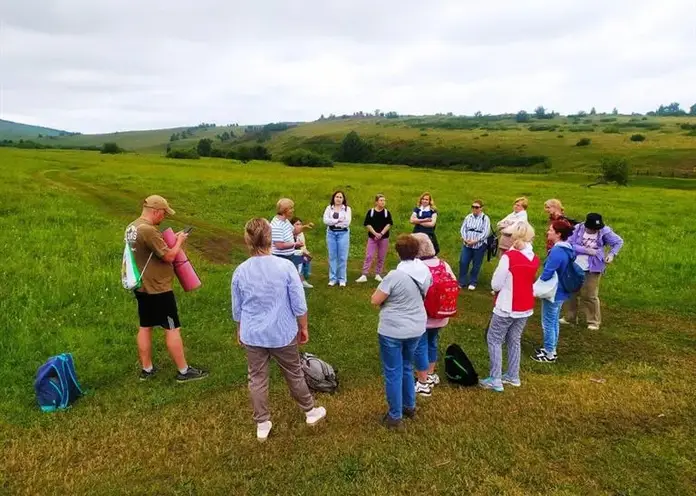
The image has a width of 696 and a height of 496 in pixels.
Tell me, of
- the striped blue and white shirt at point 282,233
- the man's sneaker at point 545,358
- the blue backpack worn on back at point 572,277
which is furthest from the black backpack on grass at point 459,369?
the striped blue and white shirt at point 282,233

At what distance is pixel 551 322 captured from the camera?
28.7 feet

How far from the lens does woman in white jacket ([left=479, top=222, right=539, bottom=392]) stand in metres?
7.09

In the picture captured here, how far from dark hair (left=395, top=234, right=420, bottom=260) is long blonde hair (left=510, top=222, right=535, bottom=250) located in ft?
5.86

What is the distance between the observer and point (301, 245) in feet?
40.1

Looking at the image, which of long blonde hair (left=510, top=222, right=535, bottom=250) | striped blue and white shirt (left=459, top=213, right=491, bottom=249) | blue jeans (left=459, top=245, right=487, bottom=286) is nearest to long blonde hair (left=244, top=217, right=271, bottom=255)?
long blonde hair (left=510, top=222, right=535, bottom=250)

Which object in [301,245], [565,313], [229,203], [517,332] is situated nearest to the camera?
[517,332]

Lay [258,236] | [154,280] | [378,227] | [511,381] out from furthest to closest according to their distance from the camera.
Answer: [378,227]
[511,381]
[154,280]
[258,236]

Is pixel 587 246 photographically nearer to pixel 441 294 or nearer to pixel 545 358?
pixel 545 358

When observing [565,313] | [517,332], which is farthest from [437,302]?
[565,313]

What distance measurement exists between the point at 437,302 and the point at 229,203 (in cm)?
2279

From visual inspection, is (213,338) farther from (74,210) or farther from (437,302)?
(74,210)

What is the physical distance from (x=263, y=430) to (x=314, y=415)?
690 mm

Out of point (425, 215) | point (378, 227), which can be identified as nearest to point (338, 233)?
point (378, 227)

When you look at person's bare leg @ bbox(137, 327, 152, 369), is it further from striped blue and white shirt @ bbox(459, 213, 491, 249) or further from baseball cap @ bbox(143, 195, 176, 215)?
striped blue and white shirt @ bbox(459, 213, 491, 249)
